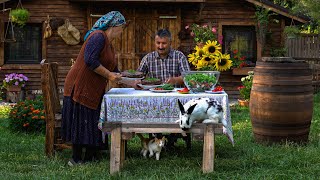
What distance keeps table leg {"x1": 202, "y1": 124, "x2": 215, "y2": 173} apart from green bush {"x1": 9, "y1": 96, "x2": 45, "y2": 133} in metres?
3.72

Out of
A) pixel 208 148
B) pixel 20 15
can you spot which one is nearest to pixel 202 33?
pixel 20 15

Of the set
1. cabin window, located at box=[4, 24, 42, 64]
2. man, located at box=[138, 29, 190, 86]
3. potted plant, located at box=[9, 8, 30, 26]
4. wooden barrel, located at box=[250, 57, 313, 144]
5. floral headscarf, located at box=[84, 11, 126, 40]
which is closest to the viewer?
floral headscarf, located at box=[84, 11, 126, 40]

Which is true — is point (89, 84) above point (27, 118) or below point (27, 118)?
above

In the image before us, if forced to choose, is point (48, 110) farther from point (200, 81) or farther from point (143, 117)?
point (200, 81)

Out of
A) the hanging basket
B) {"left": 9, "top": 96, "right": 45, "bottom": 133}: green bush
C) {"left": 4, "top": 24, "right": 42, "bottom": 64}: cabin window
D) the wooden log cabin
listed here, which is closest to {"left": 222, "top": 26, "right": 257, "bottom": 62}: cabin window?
the wooden log cabin

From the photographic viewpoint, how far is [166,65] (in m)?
6.02

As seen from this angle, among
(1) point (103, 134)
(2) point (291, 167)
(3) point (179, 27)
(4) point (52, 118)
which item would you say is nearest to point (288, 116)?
(2) point (291, 167)

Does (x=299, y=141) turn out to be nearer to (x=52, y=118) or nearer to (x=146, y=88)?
(x=146, y=88)

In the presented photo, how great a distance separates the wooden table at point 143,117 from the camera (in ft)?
15.9

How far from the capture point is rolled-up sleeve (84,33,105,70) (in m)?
5.00

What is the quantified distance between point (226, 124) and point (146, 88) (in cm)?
93

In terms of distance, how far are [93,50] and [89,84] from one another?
14.5 inches

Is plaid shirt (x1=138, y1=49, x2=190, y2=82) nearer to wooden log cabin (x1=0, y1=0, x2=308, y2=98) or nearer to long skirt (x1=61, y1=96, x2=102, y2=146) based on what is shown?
long skirt (x1=61, y1=96, x2=102, y2=146)

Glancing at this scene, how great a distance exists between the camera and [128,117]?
16.6 ft
